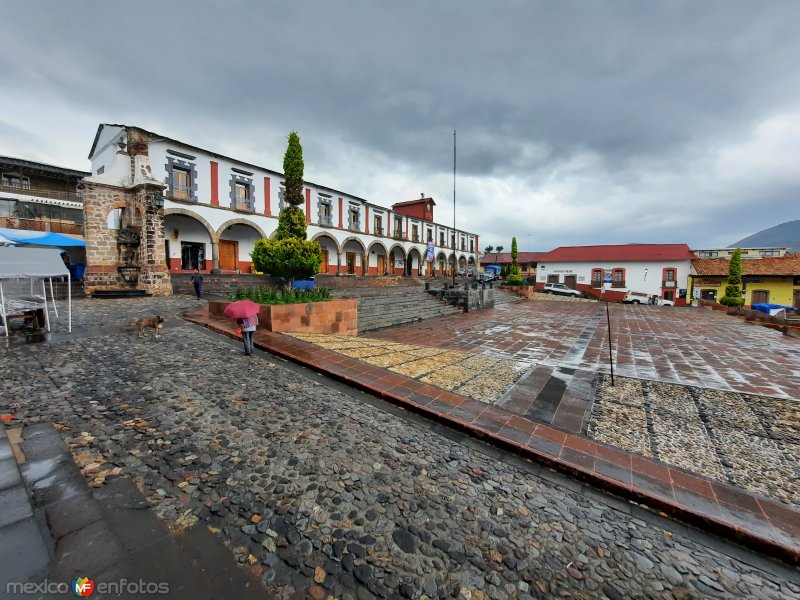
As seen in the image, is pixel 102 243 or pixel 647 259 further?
pixel 647 259

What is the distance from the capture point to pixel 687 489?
2529mm

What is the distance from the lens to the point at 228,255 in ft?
62.6

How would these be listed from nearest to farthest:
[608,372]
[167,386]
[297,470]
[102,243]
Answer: [297,470] → [167,386] → [608,372] → [102,243]

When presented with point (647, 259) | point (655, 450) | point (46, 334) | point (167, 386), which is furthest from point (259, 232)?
point (647, 259)

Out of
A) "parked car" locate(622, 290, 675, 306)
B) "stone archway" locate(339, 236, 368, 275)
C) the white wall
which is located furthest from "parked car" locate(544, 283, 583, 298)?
"stone archway" locate(339, 236, 368, 275)

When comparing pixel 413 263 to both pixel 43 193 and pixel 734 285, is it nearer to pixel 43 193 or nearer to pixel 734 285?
pixel 734 285

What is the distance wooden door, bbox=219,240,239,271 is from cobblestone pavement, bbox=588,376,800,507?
781 inches

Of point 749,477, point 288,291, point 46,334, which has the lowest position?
point 749,477

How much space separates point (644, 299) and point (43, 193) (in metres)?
46.5

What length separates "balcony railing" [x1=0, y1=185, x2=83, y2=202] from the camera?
19.5 meters

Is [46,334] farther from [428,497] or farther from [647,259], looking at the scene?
[647,259]

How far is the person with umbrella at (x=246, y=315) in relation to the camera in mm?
4922

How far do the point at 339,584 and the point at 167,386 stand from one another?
10.8 ft

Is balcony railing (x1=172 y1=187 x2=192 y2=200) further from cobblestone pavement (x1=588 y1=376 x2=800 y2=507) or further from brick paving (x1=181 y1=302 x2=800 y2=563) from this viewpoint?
cobblestone pavement (x1=588 y1=376 x2=800 y2=507)
